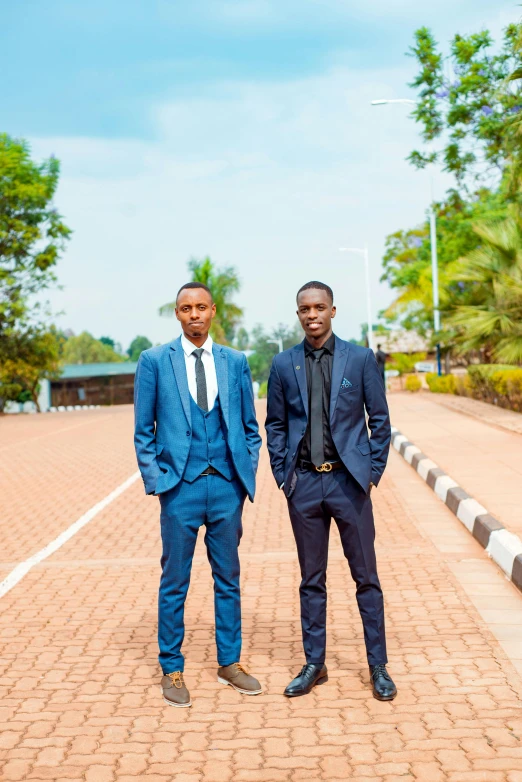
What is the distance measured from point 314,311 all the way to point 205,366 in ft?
1.90

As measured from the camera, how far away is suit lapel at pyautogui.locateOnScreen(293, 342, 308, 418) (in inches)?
191

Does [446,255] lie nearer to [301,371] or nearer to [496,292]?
[496,292]

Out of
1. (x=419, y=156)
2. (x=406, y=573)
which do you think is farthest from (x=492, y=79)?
(x=406, y=573)

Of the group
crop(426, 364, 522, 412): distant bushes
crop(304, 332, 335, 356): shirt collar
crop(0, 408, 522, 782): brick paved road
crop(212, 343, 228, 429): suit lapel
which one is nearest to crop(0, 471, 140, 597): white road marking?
crop(0, 408, 522, 782): brick paved road

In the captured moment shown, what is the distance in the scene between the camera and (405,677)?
5121 millimetres

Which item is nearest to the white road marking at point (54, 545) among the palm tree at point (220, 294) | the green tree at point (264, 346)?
the palm tree at point (220, 294)

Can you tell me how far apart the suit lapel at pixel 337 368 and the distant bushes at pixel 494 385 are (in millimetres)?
17172

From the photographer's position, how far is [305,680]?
4.88 metres

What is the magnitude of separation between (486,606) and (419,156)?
75.5 feet

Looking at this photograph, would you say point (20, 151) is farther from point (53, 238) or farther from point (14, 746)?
point (14, 746)

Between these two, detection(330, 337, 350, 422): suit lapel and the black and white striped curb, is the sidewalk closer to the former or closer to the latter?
the black and white striped curb

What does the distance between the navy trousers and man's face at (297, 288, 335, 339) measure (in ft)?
2.15

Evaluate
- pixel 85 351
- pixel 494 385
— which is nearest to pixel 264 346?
pixel 85 351

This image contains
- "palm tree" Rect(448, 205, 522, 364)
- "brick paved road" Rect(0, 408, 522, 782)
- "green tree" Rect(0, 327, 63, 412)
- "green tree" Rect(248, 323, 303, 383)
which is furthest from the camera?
"green tree" Rect(248, 323, 303, 383)
